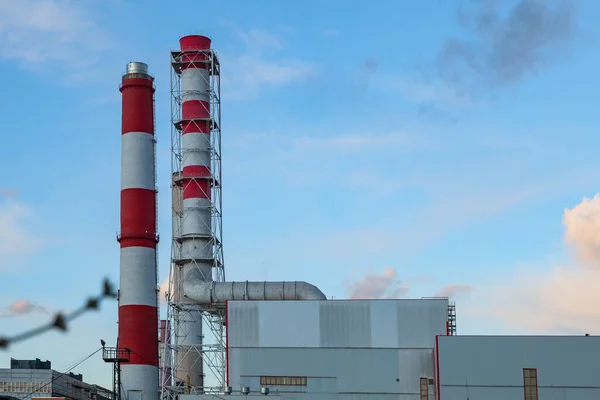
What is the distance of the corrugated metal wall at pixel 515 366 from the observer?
4422 centimetres

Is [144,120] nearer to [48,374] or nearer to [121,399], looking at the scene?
[121,399]

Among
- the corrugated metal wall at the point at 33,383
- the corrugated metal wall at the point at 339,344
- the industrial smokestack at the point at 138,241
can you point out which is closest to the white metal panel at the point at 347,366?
the corrugated metal wall at the point at 339,344

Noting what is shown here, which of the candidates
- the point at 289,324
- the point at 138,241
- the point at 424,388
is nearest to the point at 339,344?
the point at 289,324

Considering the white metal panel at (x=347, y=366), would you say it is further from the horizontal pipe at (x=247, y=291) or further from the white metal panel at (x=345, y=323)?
the horizontal pipe at (x=247, y=291)

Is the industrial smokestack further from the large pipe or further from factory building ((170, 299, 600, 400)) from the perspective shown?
the large pipe

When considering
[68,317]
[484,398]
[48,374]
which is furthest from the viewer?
[48,374]

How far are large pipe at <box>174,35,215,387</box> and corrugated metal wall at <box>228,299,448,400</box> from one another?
6255 mm

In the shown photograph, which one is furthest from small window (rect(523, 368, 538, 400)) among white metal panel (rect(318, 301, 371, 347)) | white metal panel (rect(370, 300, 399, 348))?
white metal panel (rect(318, 301, 371, 347))

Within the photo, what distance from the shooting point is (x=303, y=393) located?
156ft

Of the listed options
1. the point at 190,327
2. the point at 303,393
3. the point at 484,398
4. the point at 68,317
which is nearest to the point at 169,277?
the point at 190,327

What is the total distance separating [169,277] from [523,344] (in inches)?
878

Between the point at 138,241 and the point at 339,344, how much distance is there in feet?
39.6

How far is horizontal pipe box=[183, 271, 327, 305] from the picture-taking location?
51250 mm

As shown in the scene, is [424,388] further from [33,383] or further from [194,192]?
[33,383]
